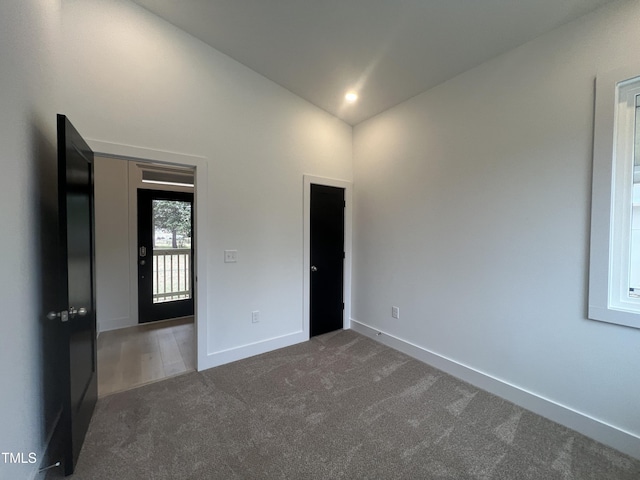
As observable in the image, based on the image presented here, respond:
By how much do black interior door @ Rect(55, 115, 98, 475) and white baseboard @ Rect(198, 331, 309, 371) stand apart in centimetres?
89

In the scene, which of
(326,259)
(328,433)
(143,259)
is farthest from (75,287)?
(143,259)

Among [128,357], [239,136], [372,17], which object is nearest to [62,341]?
[128,357]

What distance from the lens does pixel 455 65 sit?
2.32m

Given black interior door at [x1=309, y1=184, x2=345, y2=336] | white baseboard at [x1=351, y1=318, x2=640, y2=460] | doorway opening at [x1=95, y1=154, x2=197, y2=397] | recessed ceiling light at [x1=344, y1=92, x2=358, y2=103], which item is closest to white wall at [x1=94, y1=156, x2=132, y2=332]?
doorway opening at [x1=95, y1=154, x2=197, y2=397]

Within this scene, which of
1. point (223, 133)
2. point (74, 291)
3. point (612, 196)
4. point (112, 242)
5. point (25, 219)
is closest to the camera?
point (25, 219)

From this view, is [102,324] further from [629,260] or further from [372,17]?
[629,260]

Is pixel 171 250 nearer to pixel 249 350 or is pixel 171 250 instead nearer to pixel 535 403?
pixel 249 350

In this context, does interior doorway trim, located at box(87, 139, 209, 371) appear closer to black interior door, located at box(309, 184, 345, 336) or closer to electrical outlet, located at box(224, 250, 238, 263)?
electrical outlet, located at box(224, 250, 238, 263)

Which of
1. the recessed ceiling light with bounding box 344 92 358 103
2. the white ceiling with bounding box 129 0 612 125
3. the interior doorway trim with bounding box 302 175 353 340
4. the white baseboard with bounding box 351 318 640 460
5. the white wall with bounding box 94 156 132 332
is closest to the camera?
the white baseboard with bounding box 351 318 640 460

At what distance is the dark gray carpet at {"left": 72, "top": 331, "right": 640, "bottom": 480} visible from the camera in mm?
1499

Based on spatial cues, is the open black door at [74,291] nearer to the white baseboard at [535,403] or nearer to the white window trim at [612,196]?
the white baseboard at [535,403]

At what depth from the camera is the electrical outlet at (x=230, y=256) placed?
268 cm

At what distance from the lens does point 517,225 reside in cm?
208

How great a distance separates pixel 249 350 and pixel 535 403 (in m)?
2.61
